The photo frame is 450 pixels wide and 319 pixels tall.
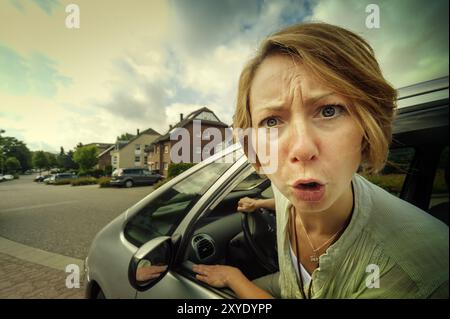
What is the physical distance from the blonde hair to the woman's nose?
190mm

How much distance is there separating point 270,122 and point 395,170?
120 cm

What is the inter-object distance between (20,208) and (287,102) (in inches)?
414

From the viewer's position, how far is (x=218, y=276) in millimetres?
1200

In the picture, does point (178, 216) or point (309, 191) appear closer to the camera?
point (309, 191)

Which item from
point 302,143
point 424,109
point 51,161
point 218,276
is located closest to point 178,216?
point 218,276

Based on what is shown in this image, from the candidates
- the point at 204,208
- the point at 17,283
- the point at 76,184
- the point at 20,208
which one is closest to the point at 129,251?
the point at 204,208

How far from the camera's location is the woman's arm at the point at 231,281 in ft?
3.54

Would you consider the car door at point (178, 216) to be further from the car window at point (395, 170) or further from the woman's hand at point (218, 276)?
the car window at point (395, 170)

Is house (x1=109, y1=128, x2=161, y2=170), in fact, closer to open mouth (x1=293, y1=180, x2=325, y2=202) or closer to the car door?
the car door

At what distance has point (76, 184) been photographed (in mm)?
19938

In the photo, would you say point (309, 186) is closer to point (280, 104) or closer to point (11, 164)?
point (280, 104)

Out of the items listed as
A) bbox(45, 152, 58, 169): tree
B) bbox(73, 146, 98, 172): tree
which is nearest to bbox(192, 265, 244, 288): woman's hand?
bbox(73, 146, 98, 172): tree

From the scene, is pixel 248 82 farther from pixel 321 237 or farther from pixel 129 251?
pixel 129 251

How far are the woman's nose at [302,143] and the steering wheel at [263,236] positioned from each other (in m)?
1.18
